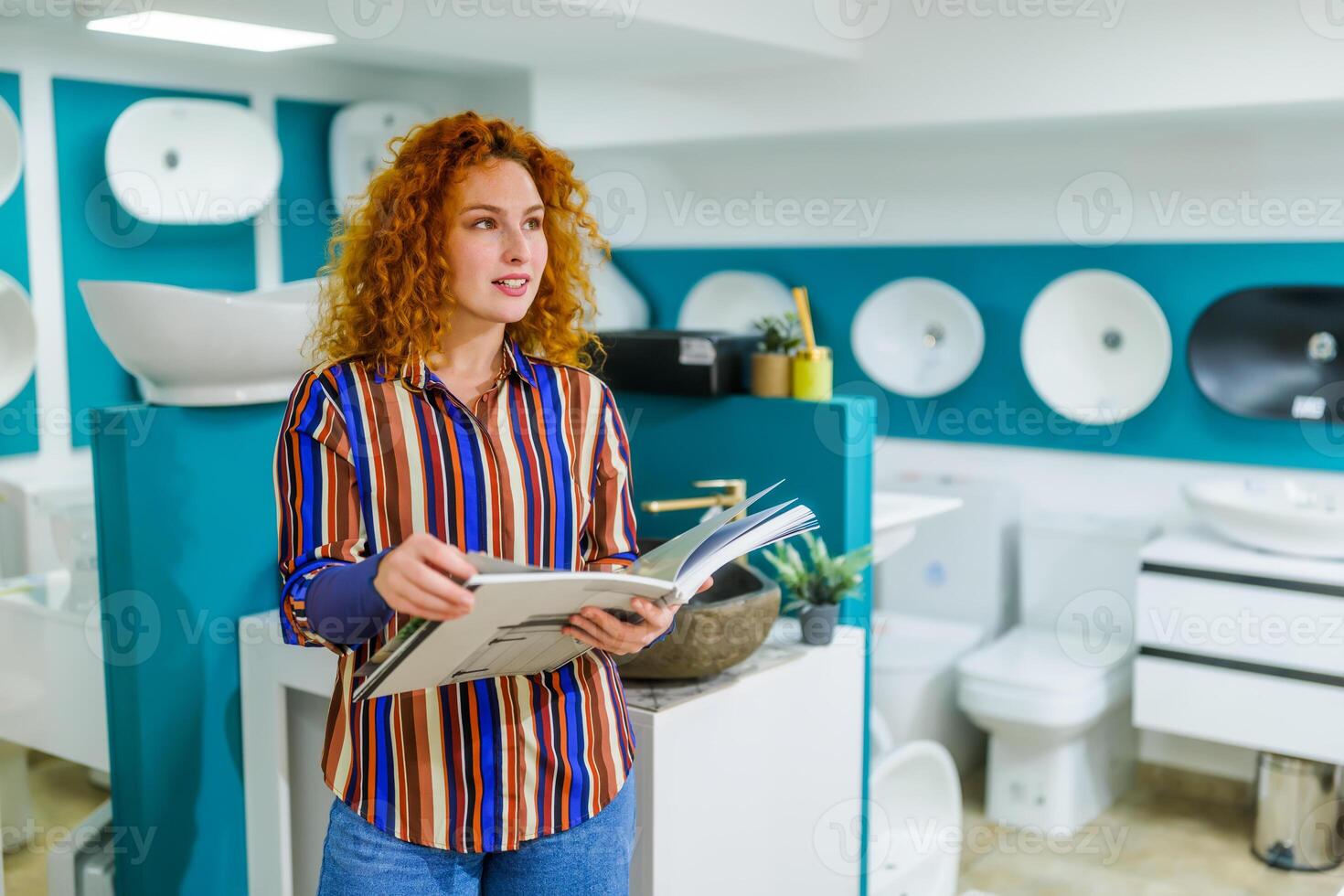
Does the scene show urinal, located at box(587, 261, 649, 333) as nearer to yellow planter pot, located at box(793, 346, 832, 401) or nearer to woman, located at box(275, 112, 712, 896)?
yellow planter pot, located at box(793, 346, 832, 401)

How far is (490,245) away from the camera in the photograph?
1.36m

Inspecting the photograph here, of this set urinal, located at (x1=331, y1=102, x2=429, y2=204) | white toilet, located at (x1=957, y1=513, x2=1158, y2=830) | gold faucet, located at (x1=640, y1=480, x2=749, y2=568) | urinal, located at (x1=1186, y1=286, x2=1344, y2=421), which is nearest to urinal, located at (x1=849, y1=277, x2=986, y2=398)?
white toilet, located at (x1=957, y1=513, x2=1158, y2=830)

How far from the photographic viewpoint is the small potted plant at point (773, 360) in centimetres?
251

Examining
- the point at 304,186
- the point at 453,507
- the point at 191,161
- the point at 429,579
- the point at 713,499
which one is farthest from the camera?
the point at 304,186

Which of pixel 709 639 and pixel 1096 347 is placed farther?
pixel 1096 347

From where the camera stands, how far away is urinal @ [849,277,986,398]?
384 cm

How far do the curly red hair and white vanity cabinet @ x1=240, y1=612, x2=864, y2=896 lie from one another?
28.9 inches

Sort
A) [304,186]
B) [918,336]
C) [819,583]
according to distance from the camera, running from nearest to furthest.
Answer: [819,583], [918,336], [304,186]

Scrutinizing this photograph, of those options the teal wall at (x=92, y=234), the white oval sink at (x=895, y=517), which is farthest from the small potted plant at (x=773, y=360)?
the teal wall at (x=92, y=234)

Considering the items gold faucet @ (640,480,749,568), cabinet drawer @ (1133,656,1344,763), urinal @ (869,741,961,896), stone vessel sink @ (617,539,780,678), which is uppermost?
gold faucet @ (640,480,749,568)

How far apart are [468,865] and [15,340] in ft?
8.71

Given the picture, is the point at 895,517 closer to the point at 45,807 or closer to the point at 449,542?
the point at 449,542

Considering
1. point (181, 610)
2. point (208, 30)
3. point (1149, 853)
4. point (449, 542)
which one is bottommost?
point (1149, 853)

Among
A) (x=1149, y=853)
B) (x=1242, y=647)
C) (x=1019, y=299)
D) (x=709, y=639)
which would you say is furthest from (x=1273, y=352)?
(x=709, y=639)
